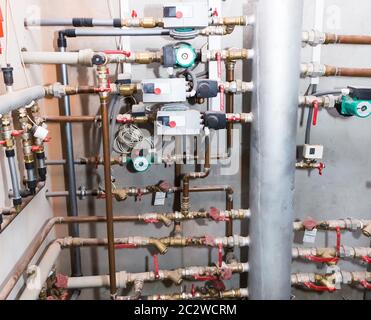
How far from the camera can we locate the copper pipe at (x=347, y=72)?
1457 millimetres

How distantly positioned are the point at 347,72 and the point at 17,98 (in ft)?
3.84

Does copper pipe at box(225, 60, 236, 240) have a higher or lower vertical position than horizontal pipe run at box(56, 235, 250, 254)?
higher

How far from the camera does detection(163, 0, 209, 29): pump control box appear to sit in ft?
4.26

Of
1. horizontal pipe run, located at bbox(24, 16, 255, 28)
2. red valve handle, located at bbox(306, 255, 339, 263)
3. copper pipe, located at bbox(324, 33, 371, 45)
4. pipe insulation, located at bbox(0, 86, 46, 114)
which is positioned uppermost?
horizontal pipe run, located at bbox(24, 16, 255, 28)


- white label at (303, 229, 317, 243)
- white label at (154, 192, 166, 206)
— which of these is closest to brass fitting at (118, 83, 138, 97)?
white label at (154, 192, 166, 206)

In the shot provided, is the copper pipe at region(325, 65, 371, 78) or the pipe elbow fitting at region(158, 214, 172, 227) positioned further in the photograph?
the pipe elbow fitting at region(158, 214, 172, 227)

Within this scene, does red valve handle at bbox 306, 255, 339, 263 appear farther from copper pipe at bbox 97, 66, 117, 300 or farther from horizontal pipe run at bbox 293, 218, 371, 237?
copper pipe at bbox 97, 66, 117, 300

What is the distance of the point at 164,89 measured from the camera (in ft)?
4.42

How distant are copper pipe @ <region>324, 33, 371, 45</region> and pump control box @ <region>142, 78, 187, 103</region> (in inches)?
21.8
